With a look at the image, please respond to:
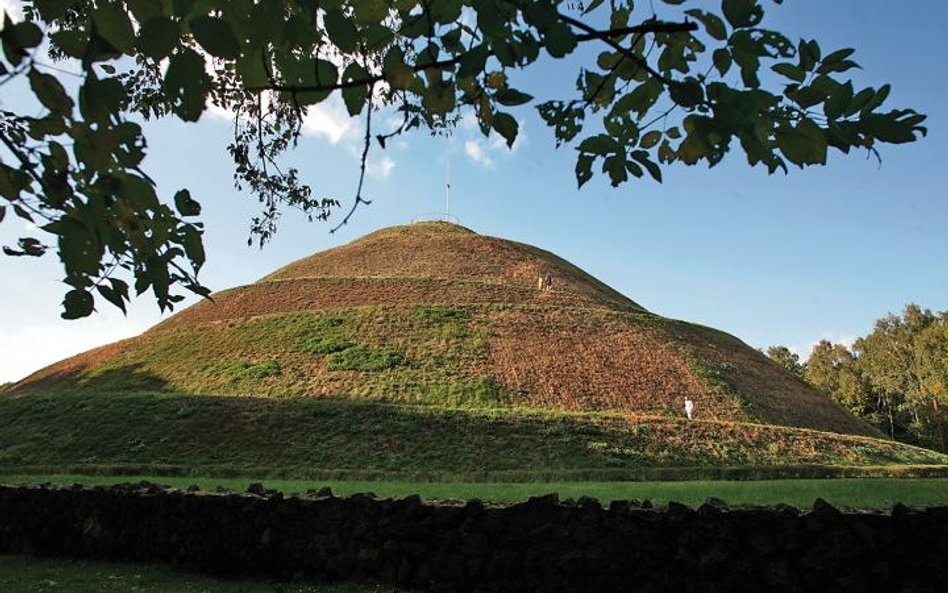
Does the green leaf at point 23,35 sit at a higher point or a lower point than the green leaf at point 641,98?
Result: lower

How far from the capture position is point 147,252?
3566 millimetres

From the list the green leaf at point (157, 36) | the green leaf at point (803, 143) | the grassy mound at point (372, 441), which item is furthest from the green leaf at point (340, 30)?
the grassy mound at point (372, 441)

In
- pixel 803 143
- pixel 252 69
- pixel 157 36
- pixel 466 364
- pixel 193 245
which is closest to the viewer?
pixel 157 36

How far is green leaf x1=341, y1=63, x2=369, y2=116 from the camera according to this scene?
2.90 m

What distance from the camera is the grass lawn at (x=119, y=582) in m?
7.89

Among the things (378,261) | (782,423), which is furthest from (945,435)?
(378,261)

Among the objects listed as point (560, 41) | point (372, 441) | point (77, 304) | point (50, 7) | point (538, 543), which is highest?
point (50, 7)

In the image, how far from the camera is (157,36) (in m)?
2.17

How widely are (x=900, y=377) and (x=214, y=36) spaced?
83254mm

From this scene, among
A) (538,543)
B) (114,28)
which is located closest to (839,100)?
(114,28)

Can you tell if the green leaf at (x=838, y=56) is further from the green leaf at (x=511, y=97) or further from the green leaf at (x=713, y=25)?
the green leaf at (x=511, y=97)

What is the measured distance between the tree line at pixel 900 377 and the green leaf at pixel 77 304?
6979 cm

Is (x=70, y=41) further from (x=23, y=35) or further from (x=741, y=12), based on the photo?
(x=741, y=12)

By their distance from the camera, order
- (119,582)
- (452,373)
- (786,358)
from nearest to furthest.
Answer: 1. (119,582)
2. (452,373)
3. (786,358)
